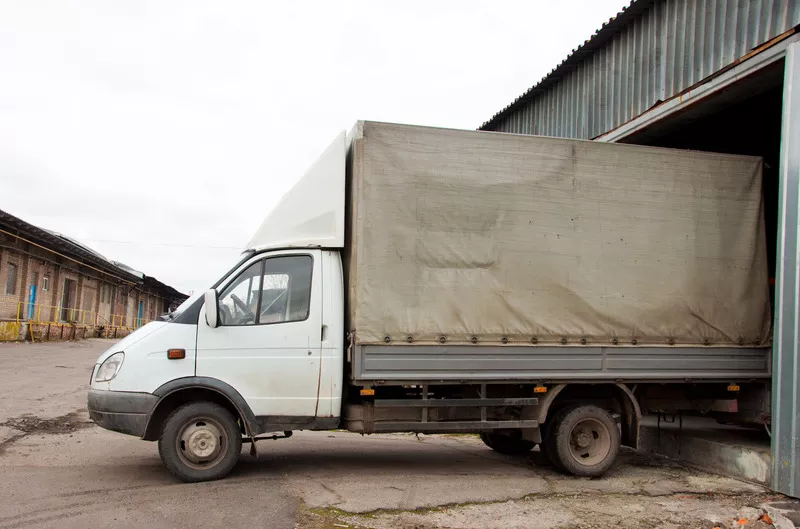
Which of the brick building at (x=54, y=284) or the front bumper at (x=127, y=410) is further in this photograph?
the brick building at (x=54, y=284)

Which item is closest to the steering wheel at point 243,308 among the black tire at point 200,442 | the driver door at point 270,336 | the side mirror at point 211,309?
the driver door at point 270,336

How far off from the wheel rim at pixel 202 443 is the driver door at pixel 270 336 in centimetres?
43

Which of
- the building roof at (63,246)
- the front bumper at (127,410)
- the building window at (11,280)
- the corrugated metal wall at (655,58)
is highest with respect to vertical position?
the corrugated metal wall at (655,58)

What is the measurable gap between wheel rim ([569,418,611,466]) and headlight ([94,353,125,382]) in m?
4.90

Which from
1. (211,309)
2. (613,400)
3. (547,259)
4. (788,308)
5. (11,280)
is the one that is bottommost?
(613,400)

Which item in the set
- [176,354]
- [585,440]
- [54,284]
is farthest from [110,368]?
[54,284]

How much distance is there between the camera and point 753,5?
23.6ft

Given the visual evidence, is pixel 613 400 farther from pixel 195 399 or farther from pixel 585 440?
pixel 195 399

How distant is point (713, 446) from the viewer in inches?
301

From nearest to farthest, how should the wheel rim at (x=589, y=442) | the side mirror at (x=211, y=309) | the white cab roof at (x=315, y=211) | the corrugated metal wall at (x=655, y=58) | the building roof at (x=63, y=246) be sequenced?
the side mirror at (x=211, y=309) → the white cab roof at (x=315, y=211) → the wheel rim at (x=589, y=442) → the corrugated metal wall at (x=655, y=58) → the building roof at (x=63, y=246)

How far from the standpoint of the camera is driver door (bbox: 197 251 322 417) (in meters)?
6.39

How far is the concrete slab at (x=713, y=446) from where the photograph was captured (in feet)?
23.0

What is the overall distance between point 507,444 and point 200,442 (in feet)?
13.4

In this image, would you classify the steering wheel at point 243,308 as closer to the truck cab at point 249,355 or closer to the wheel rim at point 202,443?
the truck cab at point 249,355
